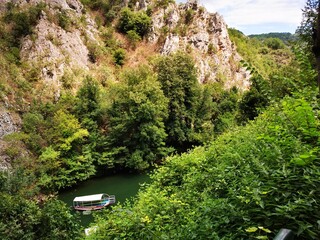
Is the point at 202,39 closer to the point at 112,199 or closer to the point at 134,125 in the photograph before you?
the point at 134,125

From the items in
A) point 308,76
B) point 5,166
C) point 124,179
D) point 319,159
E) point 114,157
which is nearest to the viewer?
point 319,159

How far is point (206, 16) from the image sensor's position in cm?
4212

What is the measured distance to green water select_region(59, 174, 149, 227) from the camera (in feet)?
66.2

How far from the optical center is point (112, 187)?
71.2 feet

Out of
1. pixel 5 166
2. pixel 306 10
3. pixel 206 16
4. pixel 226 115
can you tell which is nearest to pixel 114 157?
pixel 5 166

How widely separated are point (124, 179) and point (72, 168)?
455 cm

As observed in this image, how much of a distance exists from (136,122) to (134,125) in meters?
0.37

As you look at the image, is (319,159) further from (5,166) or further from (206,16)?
(206,16)

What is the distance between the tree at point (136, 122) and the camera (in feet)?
80.5

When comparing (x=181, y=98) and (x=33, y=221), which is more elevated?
(x=181, y=98)

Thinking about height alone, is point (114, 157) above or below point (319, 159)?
below

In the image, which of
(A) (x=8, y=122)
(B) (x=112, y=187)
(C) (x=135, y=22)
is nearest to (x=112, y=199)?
(B) (x=112, y=187)

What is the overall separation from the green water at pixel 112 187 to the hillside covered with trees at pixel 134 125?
0.86 metres

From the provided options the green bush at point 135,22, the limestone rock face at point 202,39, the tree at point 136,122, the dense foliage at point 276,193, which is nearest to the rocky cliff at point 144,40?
the limestone rock face at point 202,39
